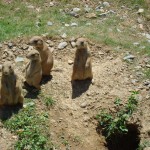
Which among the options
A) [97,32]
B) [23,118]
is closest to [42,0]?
[97,32]

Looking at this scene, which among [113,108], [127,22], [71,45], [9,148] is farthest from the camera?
[127,22]

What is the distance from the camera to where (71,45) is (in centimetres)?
1227

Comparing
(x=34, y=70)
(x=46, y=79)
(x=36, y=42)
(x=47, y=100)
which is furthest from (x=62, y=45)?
(x=47, y=100)

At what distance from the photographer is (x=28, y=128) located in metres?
9.98

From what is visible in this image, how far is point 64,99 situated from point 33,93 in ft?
2.35

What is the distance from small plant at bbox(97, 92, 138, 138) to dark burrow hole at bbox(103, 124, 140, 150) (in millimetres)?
153

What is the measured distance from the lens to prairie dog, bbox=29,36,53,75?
35.4 feet

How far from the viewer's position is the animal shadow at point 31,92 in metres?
10.7

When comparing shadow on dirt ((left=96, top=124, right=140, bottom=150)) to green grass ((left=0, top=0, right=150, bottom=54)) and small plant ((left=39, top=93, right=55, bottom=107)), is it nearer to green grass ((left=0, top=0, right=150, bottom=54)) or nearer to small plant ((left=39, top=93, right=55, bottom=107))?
small plant ((left=39, top=93, right=55, bottom=107))

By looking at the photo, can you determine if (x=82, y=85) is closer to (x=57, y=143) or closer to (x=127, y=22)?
(x=57, y=143)

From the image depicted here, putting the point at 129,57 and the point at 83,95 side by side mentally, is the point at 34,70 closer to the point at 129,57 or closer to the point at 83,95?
the point at 83,95

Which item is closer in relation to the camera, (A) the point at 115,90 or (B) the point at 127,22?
(A) the point at 115,90

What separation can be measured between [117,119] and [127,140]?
784mm

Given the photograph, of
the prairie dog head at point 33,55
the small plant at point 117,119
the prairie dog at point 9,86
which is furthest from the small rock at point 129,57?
the prairie dog at point 9,86
